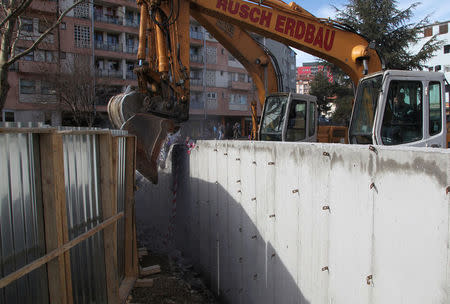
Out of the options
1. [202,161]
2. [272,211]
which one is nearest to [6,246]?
[272,211]

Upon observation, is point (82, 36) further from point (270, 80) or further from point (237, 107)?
point (270, 80)

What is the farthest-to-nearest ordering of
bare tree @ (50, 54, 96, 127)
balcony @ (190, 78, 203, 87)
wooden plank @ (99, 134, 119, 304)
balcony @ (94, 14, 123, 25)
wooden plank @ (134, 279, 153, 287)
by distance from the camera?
balcony @ (190, 78, 203, 87) < balcony @ (94, 14, 123, 25) < bare tree @ (50, 54, 96, 127) < wooden plank @ (134, 279, 153, 287) < wooden plank @ (99, 134, 119, 304)

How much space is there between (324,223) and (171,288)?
3.01 meters

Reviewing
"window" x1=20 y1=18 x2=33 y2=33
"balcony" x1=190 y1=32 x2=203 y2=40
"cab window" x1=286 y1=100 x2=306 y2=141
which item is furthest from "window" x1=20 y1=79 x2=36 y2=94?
"cab window" x1=286 y1=100 x2=306 y2=141

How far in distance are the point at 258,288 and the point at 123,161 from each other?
94.5 inches

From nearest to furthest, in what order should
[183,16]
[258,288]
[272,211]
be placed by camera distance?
[272,211], [258,288], [183,16]

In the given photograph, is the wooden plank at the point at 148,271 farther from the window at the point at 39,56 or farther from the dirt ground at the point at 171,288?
the window at the point at 39,56

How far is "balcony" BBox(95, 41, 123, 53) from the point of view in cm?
3569

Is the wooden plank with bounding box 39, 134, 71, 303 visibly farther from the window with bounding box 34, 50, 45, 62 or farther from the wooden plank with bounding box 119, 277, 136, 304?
the window with bounding box 34, 50, 45, 62

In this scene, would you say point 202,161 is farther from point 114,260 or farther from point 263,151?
point 114,260

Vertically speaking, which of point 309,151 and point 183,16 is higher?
point 183,16

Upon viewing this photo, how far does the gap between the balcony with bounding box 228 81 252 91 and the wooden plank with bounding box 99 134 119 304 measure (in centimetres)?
4217

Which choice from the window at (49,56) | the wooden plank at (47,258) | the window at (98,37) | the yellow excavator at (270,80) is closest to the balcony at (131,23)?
the window at (98,37)

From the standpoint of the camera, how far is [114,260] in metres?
3.66
